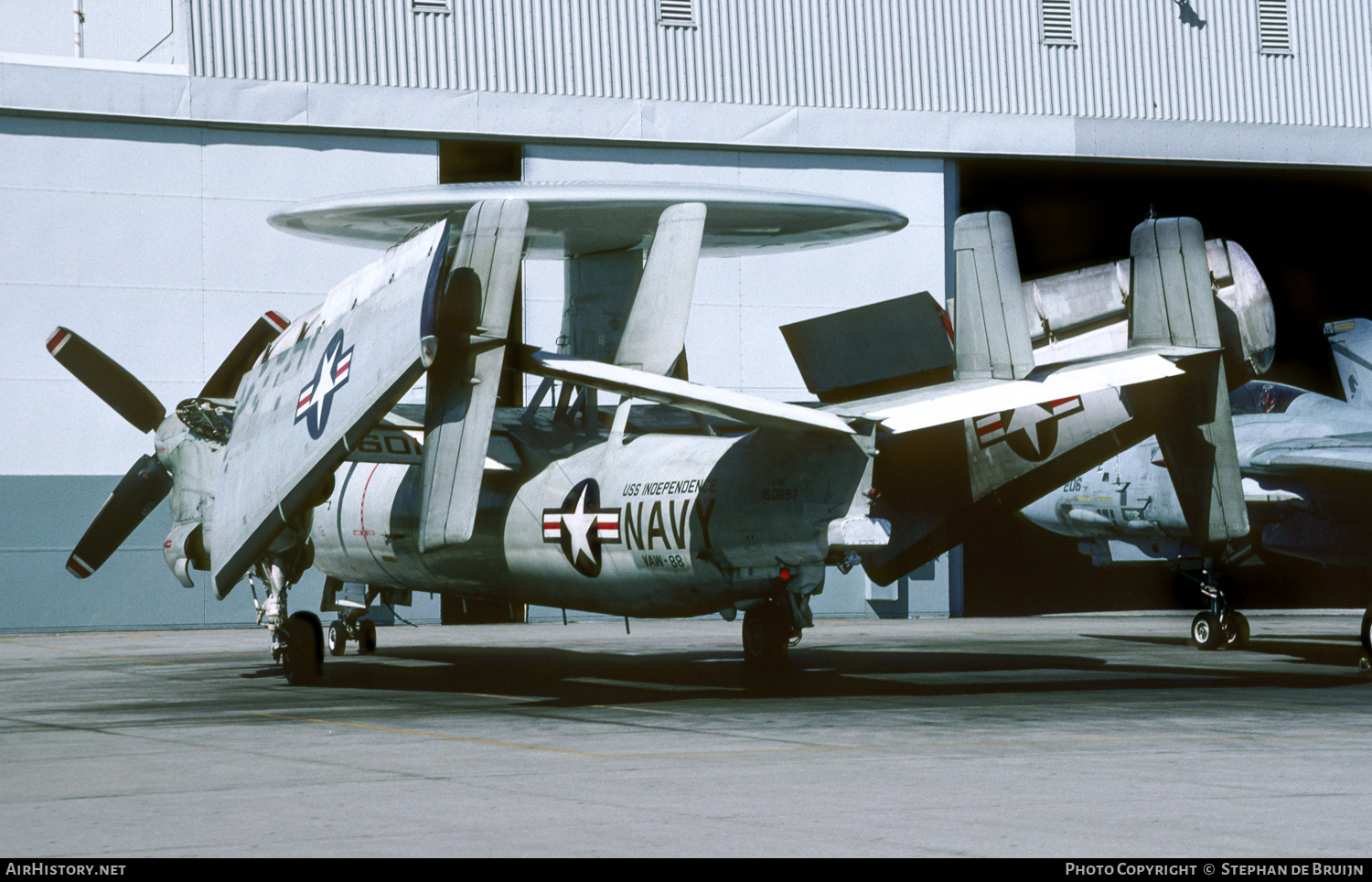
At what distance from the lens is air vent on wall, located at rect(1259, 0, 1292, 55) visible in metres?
37.2

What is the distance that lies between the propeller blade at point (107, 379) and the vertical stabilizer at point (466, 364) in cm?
913

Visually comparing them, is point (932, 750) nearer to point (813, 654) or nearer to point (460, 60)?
point (813, 654)

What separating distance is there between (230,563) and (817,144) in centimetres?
2097

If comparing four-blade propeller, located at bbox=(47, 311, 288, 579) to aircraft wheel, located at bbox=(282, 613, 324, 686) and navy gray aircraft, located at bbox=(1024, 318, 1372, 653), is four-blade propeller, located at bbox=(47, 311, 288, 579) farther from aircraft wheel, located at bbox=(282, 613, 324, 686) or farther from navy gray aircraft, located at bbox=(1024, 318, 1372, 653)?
navy gray aircraft, located at bbox=(1024, 318, 1372, 653)

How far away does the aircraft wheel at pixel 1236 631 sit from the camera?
25094 millimetres

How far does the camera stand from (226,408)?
21453 millimetres

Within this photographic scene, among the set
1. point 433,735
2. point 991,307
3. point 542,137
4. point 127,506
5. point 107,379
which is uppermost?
point 542,137

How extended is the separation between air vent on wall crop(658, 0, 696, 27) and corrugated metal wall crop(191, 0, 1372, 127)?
15cm

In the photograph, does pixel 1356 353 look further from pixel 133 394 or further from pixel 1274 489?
pixel 133 394

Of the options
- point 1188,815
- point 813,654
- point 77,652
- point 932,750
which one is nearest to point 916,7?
point 813,654

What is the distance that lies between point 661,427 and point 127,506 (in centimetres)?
935

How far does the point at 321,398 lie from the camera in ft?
56.0

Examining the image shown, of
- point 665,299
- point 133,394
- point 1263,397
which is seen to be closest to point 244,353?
point 133,394

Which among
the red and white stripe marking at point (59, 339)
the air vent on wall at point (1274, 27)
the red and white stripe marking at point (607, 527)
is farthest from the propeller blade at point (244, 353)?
the air vent on wall at point (1274, 27)
